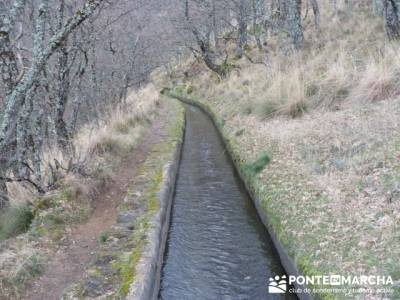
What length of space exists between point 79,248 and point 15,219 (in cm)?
154

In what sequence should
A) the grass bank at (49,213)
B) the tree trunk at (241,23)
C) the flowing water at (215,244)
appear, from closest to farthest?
1. the grass bank at (49,213)
2. the flowing water at (215,244)
3. the tree trunk at (241,23)

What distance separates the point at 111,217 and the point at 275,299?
313 centimetres

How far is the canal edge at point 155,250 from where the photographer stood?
16.1ft

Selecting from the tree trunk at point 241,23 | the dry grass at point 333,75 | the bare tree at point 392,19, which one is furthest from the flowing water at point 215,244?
the tree trunk at point 241,23

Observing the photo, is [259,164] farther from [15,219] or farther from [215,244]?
[15,219]

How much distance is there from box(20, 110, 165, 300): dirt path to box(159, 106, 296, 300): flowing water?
3.49 ft

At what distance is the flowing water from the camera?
18.4ft

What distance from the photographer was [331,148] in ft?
23.9

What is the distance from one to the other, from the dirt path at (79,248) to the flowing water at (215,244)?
3.49 ft

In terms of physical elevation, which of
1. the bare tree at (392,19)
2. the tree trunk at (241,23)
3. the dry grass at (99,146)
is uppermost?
the tree trunk at (241,23)

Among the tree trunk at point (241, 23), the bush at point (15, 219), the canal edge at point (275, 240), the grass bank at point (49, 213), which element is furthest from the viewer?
the tree trunk at point (241, 23)

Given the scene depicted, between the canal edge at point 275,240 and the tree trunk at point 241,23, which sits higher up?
the tree trunk at point 241,23

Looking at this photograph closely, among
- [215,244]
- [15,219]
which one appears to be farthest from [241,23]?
[15,219]

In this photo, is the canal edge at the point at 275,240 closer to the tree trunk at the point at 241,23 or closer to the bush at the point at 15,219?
the bush at the point at 15,219
